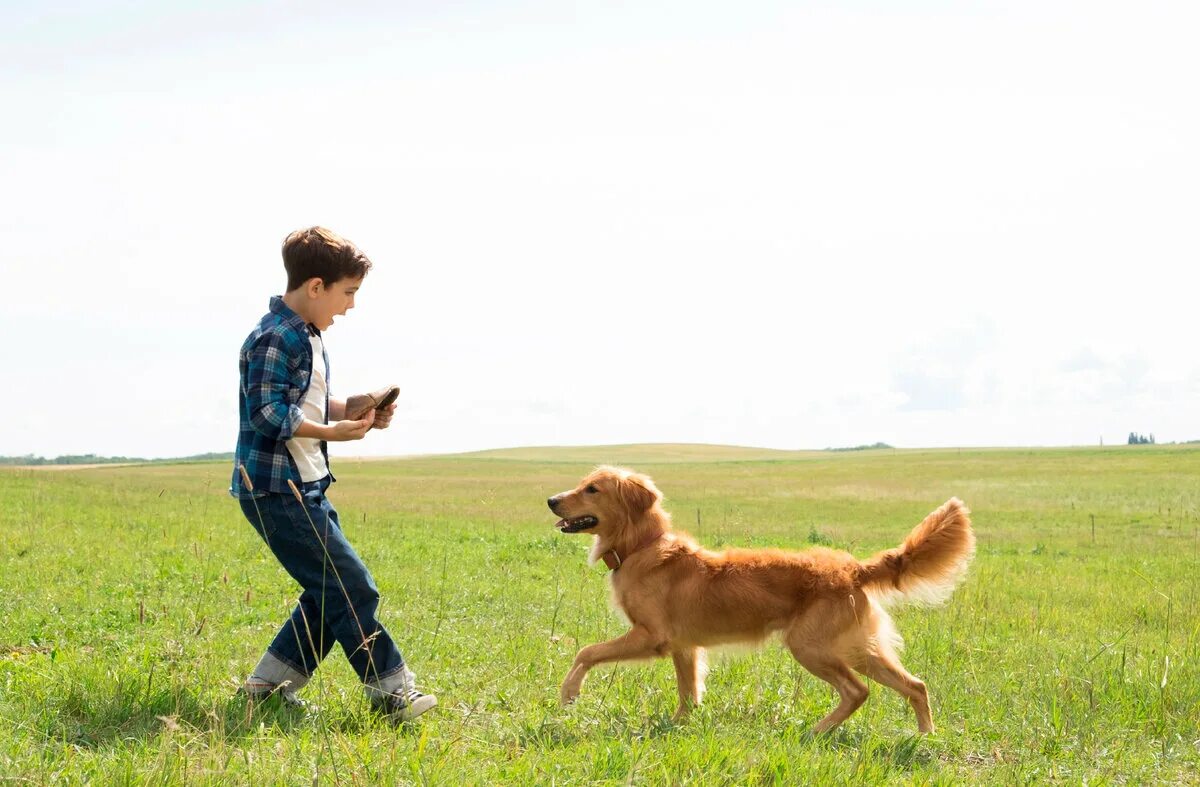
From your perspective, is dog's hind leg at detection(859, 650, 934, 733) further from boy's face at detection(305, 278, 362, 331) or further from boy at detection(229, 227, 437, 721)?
boy's face at detection(305, 278, 362, 331)

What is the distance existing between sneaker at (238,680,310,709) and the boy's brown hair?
2.10 meters

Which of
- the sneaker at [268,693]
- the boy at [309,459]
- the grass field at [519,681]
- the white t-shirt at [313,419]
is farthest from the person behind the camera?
the sneaker at [268,693]

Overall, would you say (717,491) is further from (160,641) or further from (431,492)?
(160,641)

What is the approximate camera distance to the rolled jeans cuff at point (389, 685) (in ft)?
16.1

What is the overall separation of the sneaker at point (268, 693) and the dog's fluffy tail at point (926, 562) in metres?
3.17

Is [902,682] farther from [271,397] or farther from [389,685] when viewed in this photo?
[271,397]

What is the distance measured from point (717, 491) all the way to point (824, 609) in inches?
1279

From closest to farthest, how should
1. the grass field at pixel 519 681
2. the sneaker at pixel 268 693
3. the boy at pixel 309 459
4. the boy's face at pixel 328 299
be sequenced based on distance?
1. the grass field at pixel 519 681
2. the boy at pixel 309 459
3. the boy's face at pixel 328 299
4. the sneaker at pixel 268 693

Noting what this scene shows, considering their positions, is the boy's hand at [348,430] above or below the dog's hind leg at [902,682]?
above

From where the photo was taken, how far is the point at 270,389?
183 inches

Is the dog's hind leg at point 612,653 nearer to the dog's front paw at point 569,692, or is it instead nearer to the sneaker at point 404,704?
the dog's front paw at point 569,692

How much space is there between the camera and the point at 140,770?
3.70 metres

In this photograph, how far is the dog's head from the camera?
586 cm

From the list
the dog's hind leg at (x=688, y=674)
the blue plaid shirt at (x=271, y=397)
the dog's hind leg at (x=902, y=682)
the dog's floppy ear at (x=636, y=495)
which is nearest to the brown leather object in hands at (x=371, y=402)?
the blue plaid shirt at (x=271, y=397)
